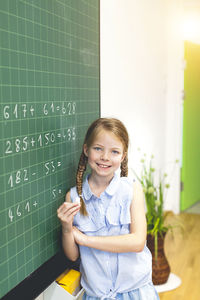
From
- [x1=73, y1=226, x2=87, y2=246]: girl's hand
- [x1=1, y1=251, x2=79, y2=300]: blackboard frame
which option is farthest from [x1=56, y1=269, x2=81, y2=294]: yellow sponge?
[x1=73, y1=226, x2=87, y2=246]: girl's hand

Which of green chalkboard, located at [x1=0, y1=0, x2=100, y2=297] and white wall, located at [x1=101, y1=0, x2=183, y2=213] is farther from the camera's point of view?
white wall, located at [x1=101, y1=0, x2=183, y2=213]

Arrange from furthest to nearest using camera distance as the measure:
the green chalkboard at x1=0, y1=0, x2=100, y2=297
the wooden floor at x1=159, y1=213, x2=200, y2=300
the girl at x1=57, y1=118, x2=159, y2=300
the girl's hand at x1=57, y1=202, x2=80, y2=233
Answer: the wooden floor at x1=159, y1=213, x2=200, y2=300 < the girl at x1=57, y1=118, x2=159, y2=300 < the girl's hand at x1=57, y1=202, x2=80, y2=233 < the green chalkboard at x1=0, y1=0, x2=100, y2=297

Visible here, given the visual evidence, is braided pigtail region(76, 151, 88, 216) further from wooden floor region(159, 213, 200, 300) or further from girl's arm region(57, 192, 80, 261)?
wooden floor region(159, 213, 200, 300)

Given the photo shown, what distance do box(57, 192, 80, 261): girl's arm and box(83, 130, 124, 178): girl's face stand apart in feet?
0.50

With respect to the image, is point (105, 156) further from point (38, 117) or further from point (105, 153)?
point (38, 117)

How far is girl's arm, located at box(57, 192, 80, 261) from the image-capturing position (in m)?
1.25

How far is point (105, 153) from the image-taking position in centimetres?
→ 135

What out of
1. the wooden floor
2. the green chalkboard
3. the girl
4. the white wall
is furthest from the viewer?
the wooden floor

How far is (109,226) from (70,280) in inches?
9.5

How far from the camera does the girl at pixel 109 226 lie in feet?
4.44

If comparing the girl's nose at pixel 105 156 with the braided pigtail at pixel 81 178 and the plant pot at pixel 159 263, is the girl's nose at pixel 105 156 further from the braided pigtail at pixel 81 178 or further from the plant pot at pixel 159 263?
the plant pot at pixel 159 263

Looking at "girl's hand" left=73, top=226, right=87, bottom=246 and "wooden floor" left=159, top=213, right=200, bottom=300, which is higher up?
"girl's hand" left=73, top=226, right=87, bottom=246

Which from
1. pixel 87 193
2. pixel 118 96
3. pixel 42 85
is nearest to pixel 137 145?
pixel 118 96

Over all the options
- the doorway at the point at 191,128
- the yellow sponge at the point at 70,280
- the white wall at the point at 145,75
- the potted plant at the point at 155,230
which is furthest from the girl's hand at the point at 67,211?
the doorway at the point at 191,128
